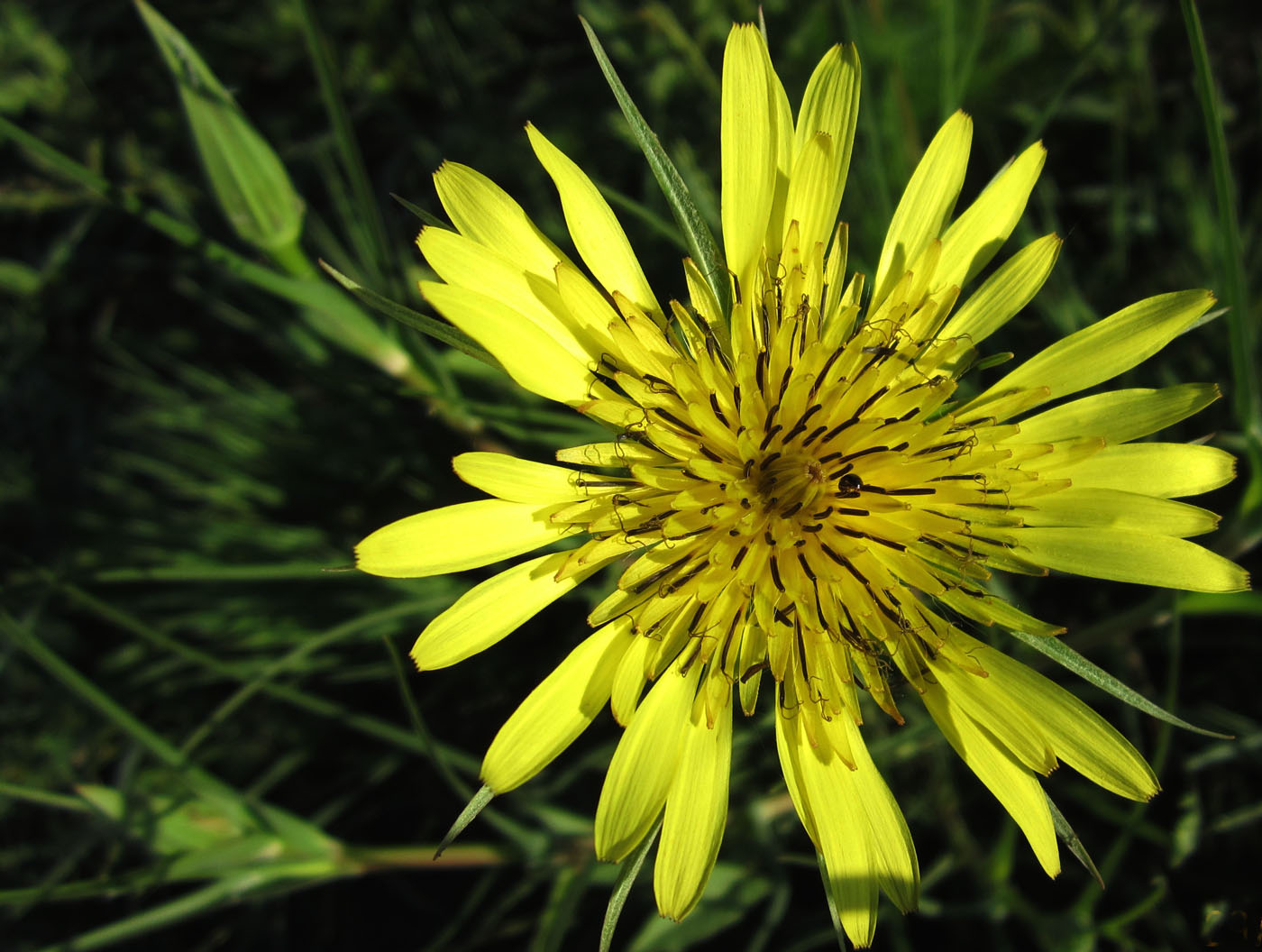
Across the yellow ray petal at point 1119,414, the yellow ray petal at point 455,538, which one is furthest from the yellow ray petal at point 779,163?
the yellow ray petal at point 455,538

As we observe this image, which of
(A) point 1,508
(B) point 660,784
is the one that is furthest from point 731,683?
(A) point 1,508

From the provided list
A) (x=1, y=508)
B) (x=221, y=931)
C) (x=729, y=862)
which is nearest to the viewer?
(x=729, y=862)

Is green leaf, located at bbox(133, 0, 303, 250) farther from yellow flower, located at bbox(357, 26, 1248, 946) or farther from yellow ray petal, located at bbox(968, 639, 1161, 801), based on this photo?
yellow ray petal, located at bbox(968, 639, 1161, 801)

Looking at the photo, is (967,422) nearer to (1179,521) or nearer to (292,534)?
(1179,521)

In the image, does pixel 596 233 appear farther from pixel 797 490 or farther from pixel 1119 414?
pixel 1119 414

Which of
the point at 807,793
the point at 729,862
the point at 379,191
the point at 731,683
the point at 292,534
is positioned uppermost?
the point at 379,191

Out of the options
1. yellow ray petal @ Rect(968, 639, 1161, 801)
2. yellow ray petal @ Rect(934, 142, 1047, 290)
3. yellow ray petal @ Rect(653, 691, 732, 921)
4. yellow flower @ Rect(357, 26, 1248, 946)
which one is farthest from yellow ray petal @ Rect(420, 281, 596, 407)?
yellow ray petal @ Rect(968, 639, 1161, 801)
